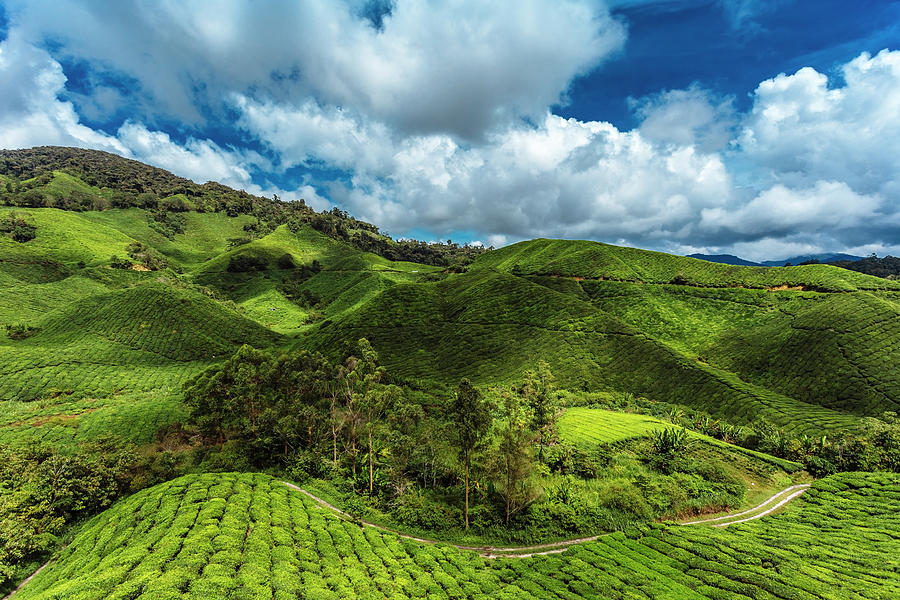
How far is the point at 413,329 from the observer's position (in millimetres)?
96438

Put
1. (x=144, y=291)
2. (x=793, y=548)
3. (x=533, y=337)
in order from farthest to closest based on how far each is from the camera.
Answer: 1. (x=144, y=291)
2. (x=533, y=337)
3. (x=793, y=548)

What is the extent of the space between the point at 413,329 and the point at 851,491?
8227 cm

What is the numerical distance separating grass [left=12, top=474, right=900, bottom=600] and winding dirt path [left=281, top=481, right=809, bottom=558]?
5.15ft

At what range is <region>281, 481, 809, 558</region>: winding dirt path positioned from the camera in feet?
102

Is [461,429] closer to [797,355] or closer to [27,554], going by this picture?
[27,554]

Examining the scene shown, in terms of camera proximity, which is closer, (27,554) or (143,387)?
(27,554)

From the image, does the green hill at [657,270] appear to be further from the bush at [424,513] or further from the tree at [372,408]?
the bush at [424,513]

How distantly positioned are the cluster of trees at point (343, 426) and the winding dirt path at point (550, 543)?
399 centimetres

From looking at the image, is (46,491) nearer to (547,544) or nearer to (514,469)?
(514,469)

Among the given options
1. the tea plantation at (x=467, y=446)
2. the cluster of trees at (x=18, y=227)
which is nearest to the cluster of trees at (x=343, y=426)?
the tea plantation at (x=467, y=446)

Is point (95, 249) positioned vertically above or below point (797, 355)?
above

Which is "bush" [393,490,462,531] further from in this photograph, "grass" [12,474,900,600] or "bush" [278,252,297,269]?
"bush" [278,252,297,269]

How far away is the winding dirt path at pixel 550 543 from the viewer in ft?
102

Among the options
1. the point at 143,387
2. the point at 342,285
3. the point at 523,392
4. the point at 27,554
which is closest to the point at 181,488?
the point at 27,554
